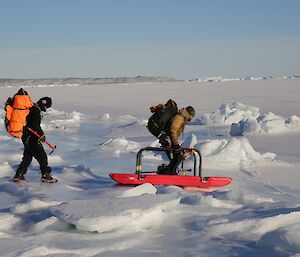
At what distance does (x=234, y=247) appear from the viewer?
418 cm

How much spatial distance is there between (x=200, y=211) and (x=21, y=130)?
126 inches

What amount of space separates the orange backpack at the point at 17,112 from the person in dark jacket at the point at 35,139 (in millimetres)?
97

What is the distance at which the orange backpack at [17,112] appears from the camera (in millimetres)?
7090

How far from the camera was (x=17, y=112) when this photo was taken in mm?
7102

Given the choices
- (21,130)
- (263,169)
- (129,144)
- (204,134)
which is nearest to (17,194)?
(21,130)

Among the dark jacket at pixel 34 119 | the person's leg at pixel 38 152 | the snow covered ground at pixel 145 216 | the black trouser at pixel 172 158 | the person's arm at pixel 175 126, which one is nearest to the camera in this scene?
the snow covered ground at pixel 145 216

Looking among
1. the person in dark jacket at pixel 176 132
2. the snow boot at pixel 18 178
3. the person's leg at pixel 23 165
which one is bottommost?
the snow boot at pixel 18 178

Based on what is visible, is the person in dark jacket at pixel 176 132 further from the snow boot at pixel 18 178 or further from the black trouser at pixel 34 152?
the snow boot at pixel 18 178

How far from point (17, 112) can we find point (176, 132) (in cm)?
231

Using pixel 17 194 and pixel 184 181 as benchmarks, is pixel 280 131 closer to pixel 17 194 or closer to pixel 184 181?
pixel 184 181

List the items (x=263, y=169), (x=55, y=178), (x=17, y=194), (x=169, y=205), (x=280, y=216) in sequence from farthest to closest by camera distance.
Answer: (x=263, y=169) → (x=55, y=178) → (x=17, y=194) → (x=169, y=205) → (x=280, y=216)

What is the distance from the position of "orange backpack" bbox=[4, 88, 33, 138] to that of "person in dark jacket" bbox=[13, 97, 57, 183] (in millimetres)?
97

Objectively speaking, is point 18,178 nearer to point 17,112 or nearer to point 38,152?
point 38,152

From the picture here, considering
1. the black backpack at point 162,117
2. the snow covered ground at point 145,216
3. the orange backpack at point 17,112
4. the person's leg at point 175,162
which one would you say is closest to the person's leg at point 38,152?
the orange backpack at point 17,112
